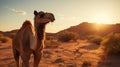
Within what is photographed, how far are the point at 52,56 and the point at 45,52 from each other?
1.55 meters

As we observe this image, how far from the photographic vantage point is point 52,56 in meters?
17.6

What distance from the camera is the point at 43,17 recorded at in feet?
25.7

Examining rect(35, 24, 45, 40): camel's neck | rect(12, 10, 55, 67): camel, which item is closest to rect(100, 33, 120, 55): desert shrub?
rect(12, 10, 55, 67): camel

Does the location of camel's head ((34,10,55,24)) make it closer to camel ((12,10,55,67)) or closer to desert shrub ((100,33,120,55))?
camel ((12,10,55,67))

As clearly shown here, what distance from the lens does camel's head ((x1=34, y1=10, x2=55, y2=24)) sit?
754cm

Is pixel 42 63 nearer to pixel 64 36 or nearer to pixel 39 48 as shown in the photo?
pixel 39 48

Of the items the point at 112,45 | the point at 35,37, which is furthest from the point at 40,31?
the point at 112,45

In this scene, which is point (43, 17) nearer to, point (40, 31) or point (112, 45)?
point (40, 31)

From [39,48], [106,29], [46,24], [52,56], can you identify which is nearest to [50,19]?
[46,24]

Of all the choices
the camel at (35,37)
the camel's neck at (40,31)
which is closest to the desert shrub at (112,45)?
the camel at (35,37)

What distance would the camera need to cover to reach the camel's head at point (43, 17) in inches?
297

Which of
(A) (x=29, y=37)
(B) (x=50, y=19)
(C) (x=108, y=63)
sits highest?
(B) (x=50, y=19)

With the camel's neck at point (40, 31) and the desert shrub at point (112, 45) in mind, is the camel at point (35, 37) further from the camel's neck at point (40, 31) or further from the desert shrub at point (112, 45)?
the desert shrub at point (112, 45)

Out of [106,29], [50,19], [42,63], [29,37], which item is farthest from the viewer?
[106,29]
